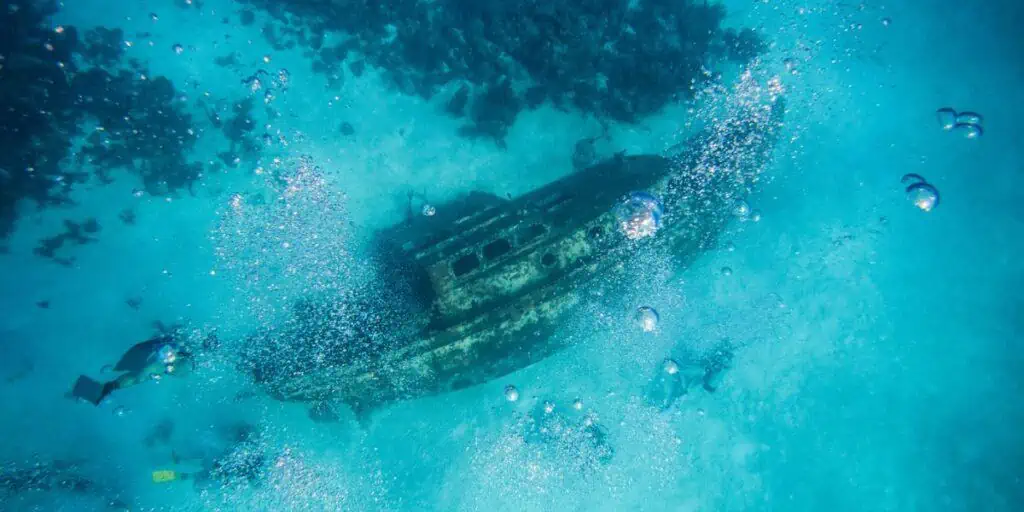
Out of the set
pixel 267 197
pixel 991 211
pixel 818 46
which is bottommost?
pixel 991 211

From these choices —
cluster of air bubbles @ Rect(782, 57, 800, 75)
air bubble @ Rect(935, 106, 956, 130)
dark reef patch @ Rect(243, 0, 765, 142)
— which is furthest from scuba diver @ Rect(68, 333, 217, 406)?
air bubble @ Rect(935, 106, 956, 130)

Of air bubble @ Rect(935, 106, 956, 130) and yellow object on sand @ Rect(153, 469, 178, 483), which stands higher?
air bubble @ Rect(935, 106, 956, 130)

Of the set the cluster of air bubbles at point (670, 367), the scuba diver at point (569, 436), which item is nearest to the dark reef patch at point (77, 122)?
the scuba diver at point (569, 436)

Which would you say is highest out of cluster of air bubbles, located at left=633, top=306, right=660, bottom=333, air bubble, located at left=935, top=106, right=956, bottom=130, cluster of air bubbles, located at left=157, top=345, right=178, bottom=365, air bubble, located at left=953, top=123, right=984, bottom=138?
air bubble, located at left=935, top=106, right=956, bottom=130

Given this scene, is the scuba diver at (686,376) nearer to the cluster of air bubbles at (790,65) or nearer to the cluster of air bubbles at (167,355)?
the cluster of air bubbles at (790,65)

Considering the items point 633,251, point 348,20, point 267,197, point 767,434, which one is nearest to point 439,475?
point 633,251

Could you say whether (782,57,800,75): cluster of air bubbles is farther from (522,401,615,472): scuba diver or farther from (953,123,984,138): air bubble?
(522,401,615,472): scuba diver

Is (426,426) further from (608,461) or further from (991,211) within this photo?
(991,211)
